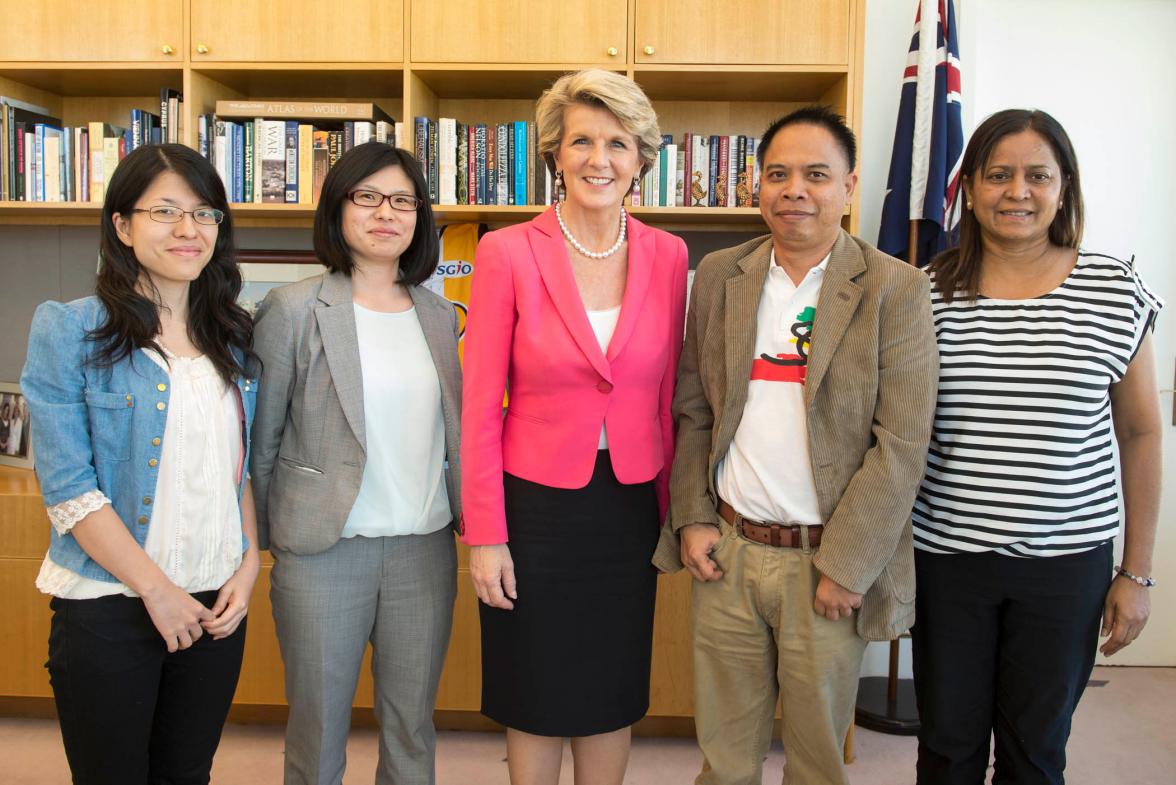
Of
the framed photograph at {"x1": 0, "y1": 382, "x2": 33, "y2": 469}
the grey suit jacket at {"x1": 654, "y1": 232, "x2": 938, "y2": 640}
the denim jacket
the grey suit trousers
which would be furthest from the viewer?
the framed photograph at {"x1": 0, "y1": 382, "x2": 33, "y2": 469}

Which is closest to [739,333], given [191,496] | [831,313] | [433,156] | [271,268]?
[831,313]

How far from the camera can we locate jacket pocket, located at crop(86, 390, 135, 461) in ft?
4.81

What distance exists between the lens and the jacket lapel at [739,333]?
165 centimetres

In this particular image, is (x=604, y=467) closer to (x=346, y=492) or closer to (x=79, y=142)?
(x=346, y=492)

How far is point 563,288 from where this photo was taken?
168cm

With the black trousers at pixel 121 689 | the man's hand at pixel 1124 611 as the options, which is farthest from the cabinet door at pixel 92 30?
the man's hand at pixel 1124 611

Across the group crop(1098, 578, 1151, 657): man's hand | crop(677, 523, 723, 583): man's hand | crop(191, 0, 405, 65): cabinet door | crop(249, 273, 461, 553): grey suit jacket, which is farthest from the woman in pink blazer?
crop(191, 0, 405, 65): cabinet door

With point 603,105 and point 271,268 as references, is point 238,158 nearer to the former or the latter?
point 271,268

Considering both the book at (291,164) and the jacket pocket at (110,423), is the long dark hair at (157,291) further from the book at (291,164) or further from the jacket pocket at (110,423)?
the book at (291,164)

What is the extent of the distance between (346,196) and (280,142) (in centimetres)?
126

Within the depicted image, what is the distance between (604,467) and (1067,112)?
2.66 m

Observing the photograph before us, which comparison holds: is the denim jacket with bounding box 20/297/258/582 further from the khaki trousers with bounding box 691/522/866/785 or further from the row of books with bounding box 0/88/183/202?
the row of books with bounding box 0/88/183/202

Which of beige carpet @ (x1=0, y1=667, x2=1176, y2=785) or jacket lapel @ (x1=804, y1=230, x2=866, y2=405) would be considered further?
beige carpet @ (x1=0, y1=667, x2=1176, y2=785)

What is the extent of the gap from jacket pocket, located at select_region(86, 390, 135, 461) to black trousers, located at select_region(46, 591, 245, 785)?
0.25 meters
